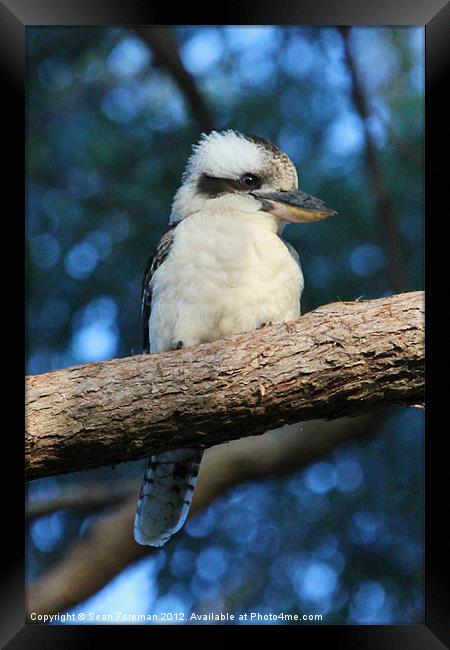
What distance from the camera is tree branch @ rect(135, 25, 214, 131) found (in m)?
2.91

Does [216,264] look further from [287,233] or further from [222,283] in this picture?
[287,233]

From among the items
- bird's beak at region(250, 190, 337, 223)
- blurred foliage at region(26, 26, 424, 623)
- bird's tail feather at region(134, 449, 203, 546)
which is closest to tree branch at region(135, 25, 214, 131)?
blurred foliage at region(26, 26, 424, 623)

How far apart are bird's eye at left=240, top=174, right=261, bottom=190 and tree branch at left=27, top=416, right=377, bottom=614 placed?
3.43 ft

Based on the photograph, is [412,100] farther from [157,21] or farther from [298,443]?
[298,443]

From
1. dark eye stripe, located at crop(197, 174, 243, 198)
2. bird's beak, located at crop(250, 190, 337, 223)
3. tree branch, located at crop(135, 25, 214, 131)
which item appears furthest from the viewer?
dark eye stripe, located at crop(197, 174, 243, 198)

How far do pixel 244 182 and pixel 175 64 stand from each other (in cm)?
51

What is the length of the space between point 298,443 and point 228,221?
1.02 m

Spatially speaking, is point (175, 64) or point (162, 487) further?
point (162, 487)

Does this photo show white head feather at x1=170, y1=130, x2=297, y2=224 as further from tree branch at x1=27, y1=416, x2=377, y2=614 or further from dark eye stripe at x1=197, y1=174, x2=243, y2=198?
tree branch at x1=27, y1=416, x2=377, y2=614
